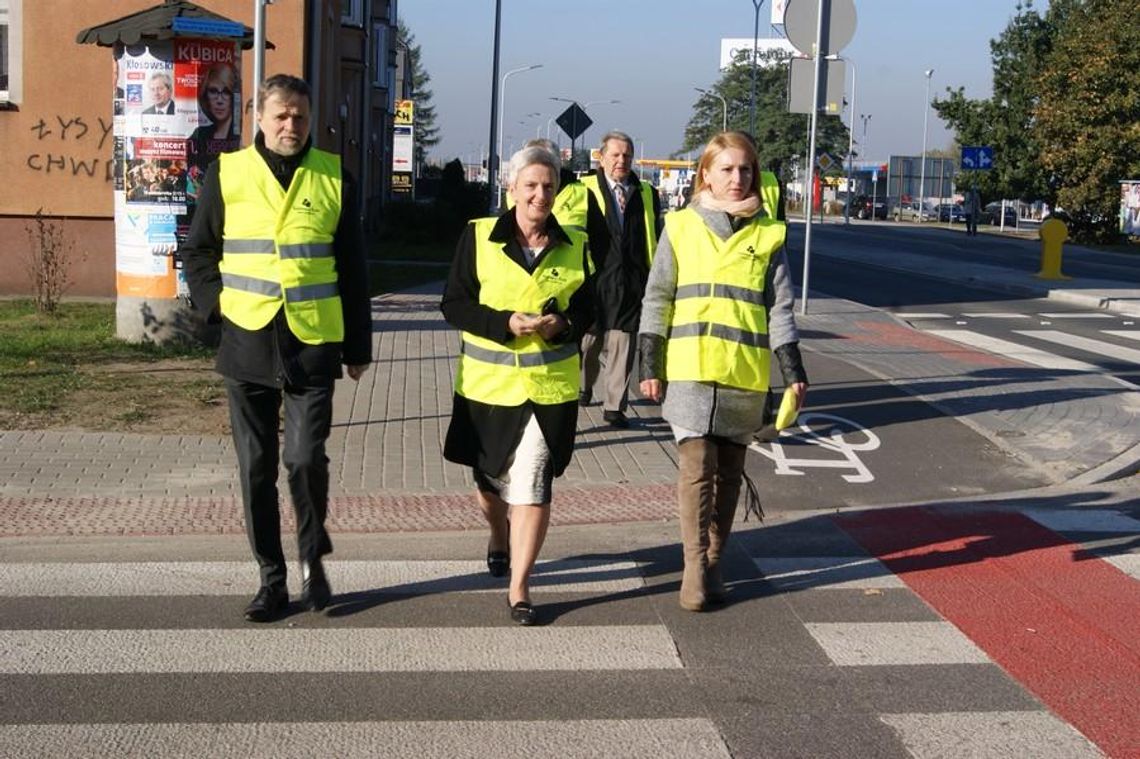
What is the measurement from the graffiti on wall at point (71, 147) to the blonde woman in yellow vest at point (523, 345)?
13.9 meters

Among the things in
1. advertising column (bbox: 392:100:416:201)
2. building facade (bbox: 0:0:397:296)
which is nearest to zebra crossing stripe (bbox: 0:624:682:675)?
building facade (bbox: 0:0:397:296)

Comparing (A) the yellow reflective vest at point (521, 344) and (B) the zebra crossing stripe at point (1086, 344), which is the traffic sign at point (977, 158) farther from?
(A) the yellow reflective vest at point (521, 344)

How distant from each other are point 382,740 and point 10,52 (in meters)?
16.2

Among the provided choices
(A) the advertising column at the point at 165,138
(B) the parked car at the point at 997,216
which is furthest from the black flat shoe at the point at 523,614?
(B) the parked car at the point at 997,216

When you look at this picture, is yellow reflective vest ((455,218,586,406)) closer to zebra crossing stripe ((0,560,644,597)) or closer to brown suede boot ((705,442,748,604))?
brown suede boot ((705,442,748,604))

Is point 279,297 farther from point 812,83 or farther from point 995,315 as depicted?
point 995,315

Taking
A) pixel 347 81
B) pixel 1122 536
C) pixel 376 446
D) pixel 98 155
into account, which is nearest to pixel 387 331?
pixel 98 155

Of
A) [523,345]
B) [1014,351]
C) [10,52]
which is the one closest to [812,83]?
[1014,351]

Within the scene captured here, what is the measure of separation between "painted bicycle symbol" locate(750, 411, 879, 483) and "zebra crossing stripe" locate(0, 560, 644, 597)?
9.32 ft

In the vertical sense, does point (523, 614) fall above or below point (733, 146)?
below

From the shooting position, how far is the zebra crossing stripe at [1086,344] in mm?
16656

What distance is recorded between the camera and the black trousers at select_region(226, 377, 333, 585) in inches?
225

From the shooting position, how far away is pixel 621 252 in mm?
9352

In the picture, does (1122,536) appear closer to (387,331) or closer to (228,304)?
(228,304)
